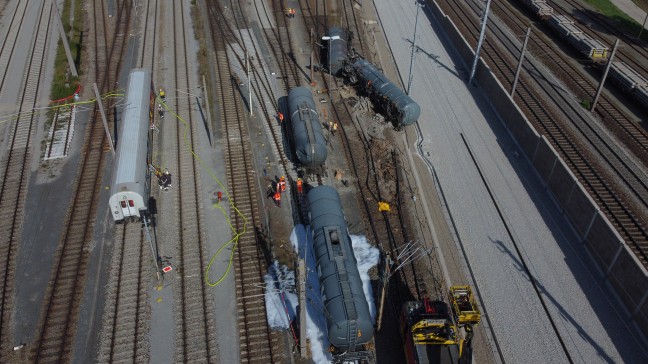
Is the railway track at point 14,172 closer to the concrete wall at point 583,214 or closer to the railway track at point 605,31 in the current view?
the concrete wall at point 583,214

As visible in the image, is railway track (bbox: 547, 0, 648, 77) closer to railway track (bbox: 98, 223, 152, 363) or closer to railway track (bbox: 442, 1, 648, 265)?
railway track (bbox: 442, 1, 648, 265)

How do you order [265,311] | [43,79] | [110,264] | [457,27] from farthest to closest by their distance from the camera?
[457,27] < [43,79] < [110,264] < [265,311]

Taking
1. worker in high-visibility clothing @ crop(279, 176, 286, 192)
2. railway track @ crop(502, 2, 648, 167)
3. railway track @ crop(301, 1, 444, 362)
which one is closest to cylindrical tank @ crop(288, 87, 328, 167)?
worker in high-visibility clothing @ crop(279, 176, 286, 192)

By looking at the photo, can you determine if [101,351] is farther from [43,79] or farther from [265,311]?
[43,79]

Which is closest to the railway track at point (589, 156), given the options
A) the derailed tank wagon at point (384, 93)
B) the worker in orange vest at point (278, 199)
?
the derailed tank wagon at point (384, 93)

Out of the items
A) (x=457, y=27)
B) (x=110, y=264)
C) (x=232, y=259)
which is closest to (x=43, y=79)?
(x=110, y=264)
